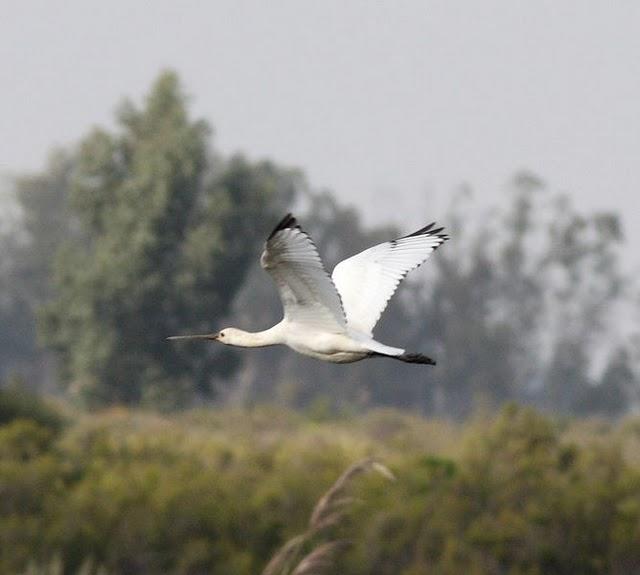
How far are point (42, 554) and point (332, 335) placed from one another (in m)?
7.06

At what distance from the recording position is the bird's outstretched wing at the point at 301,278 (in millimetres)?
6102

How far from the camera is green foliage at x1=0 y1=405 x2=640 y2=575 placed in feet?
43.9

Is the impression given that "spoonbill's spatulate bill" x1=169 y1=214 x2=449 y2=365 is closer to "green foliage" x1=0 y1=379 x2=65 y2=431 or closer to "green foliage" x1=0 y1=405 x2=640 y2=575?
"green foliage" x1=0 y1=405 x2=640 y2=575

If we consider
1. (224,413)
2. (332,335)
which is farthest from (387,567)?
(224,413)

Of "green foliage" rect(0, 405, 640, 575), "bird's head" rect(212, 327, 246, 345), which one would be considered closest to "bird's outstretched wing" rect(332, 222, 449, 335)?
"bird's head" rect(212, 327, 246, 345)

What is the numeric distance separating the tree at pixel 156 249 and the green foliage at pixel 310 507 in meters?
23.5

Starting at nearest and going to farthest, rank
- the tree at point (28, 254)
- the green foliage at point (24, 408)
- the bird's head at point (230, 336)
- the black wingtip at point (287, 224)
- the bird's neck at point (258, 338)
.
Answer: the black wingtip at point (287, 224), the bird's neck at point (258, 338), the bird's head at point (230, 336), the green foliage at point (24, 408), the tree at point (28, 254)

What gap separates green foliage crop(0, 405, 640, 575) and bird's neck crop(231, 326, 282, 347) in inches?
194

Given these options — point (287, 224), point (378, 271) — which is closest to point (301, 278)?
point (287, 224)

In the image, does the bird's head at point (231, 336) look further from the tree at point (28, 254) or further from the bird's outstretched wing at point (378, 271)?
the tree at point (28, 254)

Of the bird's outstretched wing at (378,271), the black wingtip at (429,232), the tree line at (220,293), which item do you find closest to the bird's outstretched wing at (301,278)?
the bird's outstretched wing at (378,271)

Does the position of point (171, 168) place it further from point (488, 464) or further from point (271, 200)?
point (488, 464)

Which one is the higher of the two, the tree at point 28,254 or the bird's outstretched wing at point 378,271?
the tree at point 28,254

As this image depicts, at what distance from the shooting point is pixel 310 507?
15023 mm
